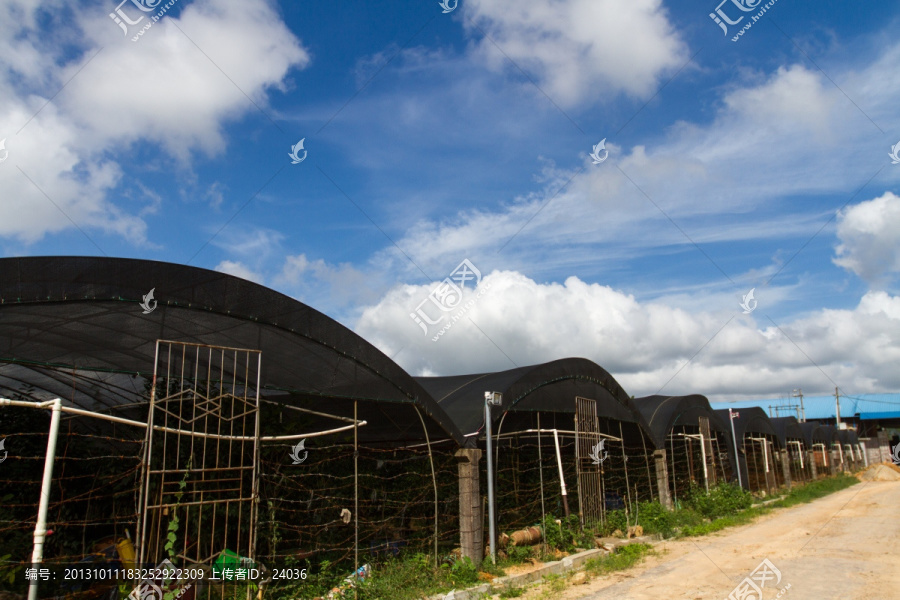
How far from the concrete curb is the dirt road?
2.22 feet

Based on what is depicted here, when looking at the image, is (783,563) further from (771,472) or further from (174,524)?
(771,472)

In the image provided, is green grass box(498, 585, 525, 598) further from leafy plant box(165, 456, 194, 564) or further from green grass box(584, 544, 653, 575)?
leafy plant box(165, 456, 194, 564)

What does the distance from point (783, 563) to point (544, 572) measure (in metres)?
4.40

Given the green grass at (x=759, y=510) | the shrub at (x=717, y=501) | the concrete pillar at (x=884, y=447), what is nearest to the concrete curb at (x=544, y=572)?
the green grass at (x=759, y=510)

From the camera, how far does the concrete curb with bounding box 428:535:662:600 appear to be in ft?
27.4

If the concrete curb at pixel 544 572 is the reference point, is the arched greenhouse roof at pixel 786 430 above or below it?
above

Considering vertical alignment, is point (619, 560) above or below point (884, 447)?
below

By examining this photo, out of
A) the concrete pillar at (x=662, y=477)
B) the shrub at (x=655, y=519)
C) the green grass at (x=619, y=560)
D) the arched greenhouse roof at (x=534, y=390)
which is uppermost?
the arched greenhouse roof at (x=534, y=390)

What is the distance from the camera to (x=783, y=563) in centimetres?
1077

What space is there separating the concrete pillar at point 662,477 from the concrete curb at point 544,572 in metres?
3.93

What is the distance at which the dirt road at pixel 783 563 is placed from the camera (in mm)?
8711

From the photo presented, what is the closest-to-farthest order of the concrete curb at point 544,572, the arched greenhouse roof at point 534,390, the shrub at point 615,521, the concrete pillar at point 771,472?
1. the concrete curb at point 544,572
2. the arched greenhouse roof at point 534,390
3. the shrub at point 615,521
4. the concrete pillar at point 771,472

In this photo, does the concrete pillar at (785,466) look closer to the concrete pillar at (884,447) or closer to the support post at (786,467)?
the support post at (786,467)

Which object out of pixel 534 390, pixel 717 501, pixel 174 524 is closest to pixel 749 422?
pixel 717 501
